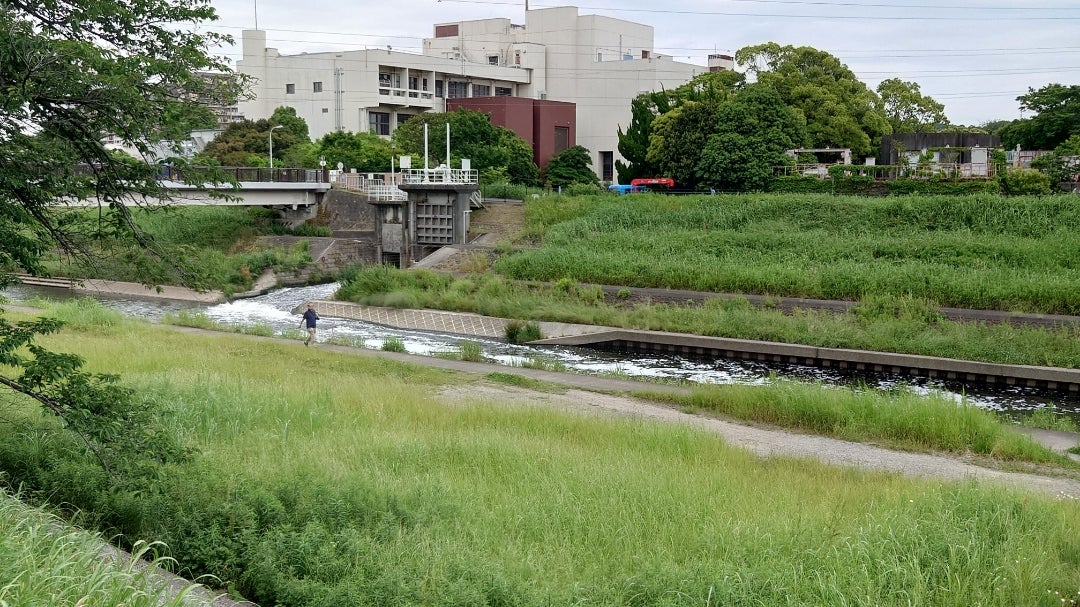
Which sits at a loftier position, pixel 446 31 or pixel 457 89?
pixel 446 31

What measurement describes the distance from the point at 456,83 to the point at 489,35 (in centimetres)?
1037

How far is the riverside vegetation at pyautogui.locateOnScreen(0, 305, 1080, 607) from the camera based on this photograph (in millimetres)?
8273

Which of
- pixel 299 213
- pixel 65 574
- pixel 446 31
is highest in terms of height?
pixel 446 31

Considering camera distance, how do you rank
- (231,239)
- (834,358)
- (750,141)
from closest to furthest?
(834,358)
(750,141)
(231,239)

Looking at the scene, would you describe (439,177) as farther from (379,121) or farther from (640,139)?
(379,121)

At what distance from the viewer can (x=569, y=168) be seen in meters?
76.1

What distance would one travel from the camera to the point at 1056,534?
9.90 metres

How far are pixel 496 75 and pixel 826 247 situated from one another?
167 ft

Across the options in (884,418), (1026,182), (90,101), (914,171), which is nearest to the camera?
(90,101)

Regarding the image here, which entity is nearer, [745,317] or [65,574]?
[65,574]

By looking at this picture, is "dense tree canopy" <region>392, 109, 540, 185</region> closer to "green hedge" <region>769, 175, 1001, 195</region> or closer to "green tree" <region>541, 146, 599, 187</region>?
"green tree" <region>541, 146, 599, 187</region>

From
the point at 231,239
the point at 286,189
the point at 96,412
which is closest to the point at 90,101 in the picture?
the point at 96,412

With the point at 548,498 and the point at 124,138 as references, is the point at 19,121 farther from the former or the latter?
the point at 548,498

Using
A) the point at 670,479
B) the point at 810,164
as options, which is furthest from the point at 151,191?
the point at 810,164
